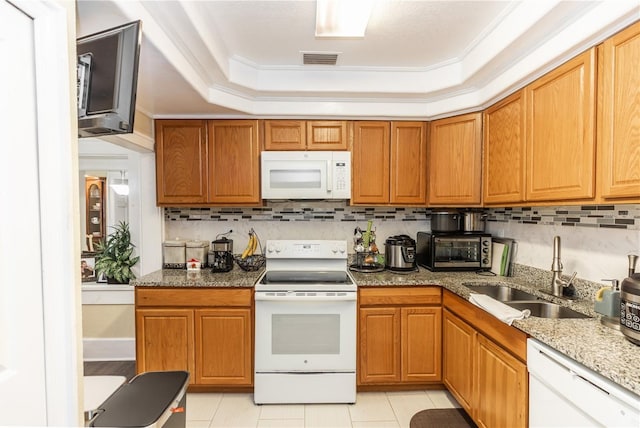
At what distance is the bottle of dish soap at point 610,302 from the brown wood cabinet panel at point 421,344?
3.40 ft

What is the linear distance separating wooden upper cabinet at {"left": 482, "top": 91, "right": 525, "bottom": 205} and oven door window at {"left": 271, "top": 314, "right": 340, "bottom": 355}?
1478mm

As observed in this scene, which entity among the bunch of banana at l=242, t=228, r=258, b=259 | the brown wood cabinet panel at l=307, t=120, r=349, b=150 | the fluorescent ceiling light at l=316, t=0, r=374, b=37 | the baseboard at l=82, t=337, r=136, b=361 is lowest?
the baseboard at l=82, t=337, r=136, b=361

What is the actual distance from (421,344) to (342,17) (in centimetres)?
229

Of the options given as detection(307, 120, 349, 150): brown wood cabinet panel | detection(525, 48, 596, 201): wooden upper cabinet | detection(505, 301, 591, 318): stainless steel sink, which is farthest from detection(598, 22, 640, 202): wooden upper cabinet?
detection(307, 120, 349, 150): brown wood cabinet panel

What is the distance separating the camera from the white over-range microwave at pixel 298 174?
2730 millimetres

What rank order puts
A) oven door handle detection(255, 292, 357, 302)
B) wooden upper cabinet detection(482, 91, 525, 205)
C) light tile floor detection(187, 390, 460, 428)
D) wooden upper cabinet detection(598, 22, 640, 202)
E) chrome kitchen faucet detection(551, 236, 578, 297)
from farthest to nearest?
oven door handle detection(255, 292, 357, 302)
light tile floor detection(187, 390, 460, 428)
wooden upper cabinet detection(482, 91, 525, 205)
chrome kitchen faucet detection(551, 236, 578, 297)
wooden upper cabinet detection(598, 22, 640, 202)

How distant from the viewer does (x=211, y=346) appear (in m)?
2.44

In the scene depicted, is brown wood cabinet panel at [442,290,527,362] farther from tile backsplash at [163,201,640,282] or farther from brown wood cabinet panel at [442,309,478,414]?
tile backsplash at [163,201,640,282]

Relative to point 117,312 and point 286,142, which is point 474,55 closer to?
point 286,142

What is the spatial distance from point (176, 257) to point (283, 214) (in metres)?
1.04

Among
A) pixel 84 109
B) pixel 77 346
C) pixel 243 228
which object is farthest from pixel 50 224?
pixel 243 228

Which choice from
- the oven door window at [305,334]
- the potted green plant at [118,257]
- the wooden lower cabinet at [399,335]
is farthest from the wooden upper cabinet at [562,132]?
the potted green plant at [118,257]

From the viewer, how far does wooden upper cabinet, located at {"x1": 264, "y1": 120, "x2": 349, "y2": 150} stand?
110 inches

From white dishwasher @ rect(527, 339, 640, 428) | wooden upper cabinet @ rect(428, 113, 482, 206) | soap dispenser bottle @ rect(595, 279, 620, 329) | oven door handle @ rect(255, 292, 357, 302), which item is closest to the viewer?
white dishwasher @ rect(527, 339, 640, 428)
